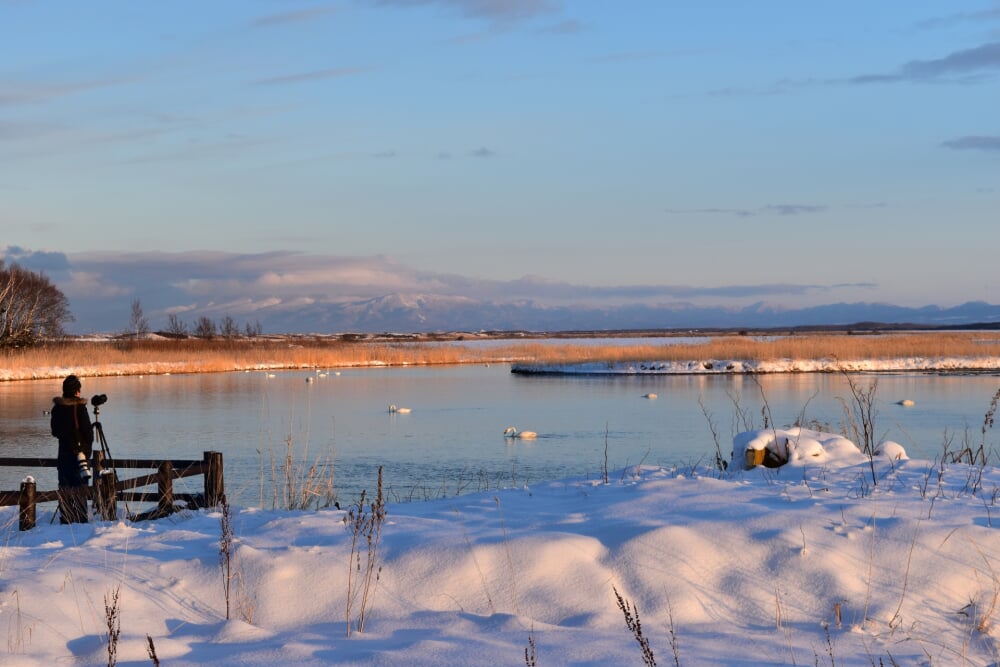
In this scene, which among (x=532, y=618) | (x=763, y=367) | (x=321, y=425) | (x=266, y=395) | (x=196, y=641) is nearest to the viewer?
(x=196, y=641)

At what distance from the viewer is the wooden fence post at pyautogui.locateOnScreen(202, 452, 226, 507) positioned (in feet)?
32.4

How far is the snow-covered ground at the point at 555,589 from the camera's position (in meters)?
4.64

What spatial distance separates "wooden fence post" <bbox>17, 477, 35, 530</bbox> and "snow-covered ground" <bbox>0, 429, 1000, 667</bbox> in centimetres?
175

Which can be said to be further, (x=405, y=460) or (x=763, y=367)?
(x=763, y=367)

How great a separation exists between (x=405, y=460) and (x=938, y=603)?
1285 centimetres

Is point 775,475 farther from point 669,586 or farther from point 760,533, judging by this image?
point 669,586

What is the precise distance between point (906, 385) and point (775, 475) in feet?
91.4

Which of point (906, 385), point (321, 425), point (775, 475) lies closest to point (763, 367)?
point (906, 385)

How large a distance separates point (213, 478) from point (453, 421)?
47.7ft

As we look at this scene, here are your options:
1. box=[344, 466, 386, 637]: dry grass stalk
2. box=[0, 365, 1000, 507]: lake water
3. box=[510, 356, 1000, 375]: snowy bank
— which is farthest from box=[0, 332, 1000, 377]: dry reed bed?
box=[344, 466, 386, 637]: dry grass stalk

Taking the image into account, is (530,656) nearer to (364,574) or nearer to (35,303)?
(364,574)

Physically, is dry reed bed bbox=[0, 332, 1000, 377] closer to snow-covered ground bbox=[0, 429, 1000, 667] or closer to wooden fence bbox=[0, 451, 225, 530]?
wooden fence bbox=[0, 451, 225, 530]

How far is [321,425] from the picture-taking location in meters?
23.3

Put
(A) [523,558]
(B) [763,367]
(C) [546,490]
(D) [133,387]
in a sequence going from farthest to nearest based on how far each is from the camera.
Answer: (B) [763,367], (D) [133,387], (C) [546,490], (A) [523,558]
